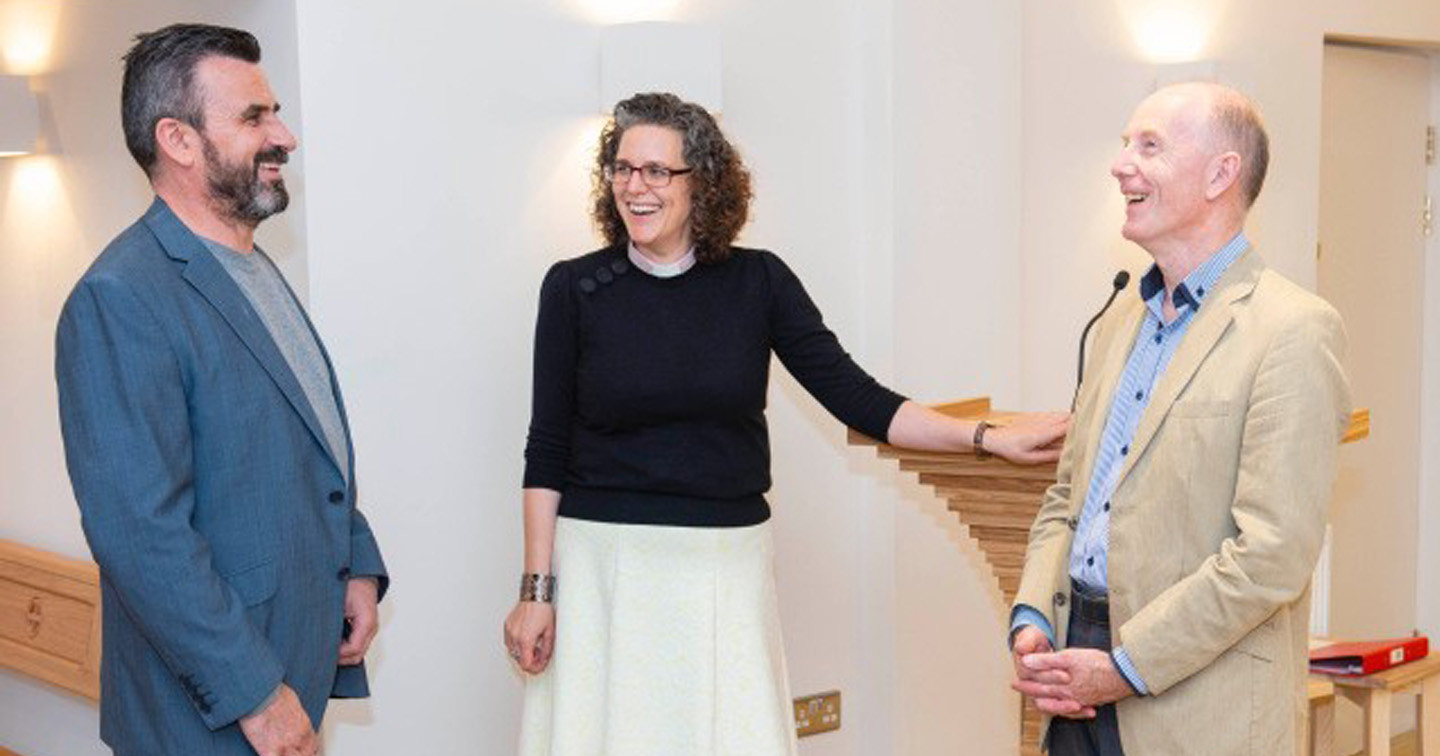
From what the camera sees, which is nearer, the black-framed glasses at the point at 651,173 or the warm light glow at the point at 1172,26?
the black-framed glasses at the point at 651,173

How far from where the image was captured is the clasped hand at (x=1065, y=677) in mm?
2537

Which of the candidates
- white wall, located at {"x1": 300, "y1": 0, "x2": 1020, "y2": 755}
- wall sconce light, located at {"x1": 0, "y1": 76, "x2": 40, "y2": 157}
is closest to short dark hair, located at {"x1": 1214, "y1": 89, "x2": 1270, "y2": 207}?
white wall, located at {"x1": 300, "y1": 0, "x2": 1020, "y2": 755}

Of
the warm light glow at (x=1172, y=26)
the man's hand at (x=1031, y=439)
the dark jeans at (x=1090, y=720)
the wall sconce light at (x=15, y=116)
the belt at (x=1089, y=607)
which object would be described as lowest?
the dark jeans at (x=1090, y=720)

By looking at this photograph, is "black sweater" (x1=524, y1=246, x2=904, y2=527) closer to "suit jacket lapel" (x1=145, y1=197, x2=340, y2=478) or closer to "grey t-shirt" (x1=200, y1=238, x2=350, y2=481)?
"grey t-shirt" (x1=200, y1=238, x2=350, y2=481)

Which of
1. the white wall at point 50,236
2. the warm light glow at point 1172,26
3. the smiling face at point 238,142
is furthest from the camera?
the warm light glow at point 1172,26

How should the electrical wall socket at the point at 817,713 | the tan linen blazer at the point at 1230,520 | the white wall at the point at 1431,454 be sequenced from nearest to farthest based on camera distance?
the tan linen blazer at the point at 1230,520
the electrical wall socket at the point at 817,713
the white wall at the point at 1431,454

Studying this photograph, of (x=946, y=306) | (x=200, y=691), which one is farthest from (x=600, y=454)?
(x=946, y=306)

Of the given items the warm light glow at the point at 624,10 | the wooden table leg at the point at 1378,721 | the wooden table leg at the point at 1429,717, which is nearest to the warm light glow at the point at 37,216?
the warm light glow at the point at 624,10

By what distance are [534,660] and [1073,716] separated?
105cm

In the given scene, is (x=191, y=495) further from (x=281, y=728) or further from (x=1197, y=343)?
(x=1197, y=343)

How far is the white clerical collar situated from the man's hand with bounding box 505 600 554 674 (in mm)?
624

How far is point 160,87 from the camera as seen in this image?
8.60 ft

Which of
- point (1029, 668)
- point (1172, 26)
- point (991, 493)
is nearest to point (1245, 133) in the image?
point (1029, 668)

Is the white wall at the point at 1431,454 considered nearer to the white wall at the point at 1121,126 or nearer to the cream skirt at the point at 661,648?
the white wall at the point at 1121,126
